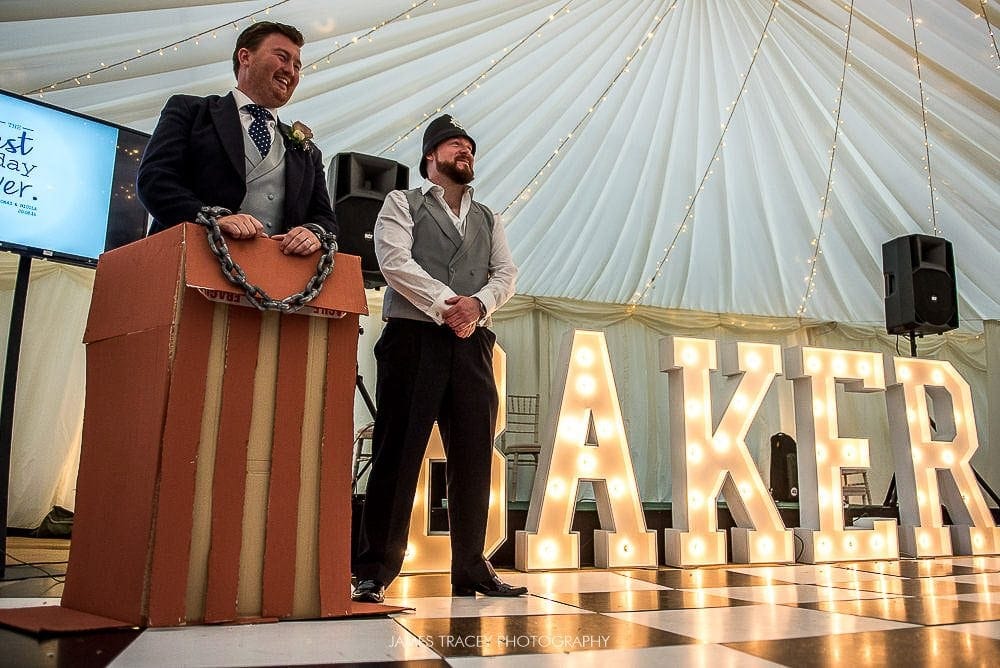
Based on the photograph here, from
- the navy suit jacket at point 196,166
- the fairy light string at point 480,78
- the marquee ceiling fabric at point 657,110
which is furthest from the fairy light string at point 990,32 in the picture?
the navy suit jacket at point 196,166

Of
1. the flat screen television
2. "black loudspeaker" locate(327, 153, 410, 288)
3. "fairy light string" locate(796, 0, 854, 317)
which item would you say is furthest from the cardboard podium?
"fairy light string" locate(796, 0, 854, 317)

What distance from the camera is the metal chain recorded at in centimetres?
148

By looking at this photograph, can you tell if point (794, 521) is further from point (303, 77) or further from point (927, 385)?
point (303, 77)

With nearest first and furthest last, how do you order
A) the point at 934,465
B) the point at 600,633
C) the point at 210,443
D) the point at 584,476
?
the point at 600,633 < the point at 210,443 < the point at 584,476 < the point at 934,465

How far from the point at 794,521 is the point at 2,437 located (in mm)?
3869

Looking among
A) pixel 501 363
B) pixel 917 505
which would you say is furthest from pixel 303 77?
pixel 917 505

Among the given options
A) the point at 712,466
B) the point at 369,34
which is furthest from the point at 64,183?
the point at 712,466

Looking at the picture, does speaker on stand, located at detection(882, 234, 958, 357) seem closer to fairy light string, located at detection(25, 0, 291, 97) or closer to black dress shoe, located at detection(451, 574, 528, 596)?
black dress shoe, located at detection(451, 574, 528, 596)

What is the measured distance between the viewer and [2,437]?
7.29 ft

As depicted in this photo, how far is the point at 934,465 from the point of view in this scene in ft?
12.0

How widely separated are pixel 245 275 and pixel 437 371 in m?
0.70

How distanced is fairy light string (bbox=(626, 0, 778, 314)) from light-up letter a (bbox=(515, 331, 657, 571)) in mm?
3180

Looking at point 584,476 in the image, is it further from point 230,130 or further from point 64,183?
point 64,183

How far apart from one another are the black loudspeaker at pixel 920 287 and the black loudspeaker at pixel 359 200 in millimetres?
3645
